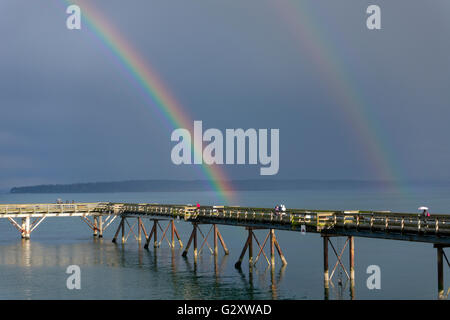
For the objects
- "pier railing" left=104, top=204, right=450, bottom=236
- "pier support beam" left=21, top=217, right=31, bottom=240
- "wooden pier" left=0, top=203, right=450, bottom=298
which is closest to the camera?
"wooden pier" left=0, top=203, right=450, bottom=298

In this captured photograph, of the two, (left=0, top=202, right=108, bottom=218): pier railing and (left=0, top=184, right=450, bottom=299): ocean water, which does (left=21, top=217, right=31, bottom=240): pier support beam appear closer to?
(left=0, top=202, right=108, bottom=218): pier railing

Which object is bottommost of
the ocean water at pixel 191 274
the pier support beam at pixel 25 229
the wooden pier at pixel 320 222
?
the ocean water at pixel 191 274

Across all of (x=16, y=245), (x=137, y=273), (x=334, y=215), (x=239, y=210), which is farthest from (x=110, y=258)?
(x=334, y=215)

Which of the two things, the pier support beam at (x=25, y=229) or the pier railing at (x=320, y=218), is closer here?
the pier railing at (x=320, y=218)

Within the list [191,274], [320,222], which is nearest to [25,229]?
[191,274]

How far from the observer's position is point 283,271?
49.3m

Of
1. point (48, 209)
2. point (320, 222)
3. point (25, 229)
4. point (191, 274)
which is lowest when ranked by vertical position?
point (191, 274)

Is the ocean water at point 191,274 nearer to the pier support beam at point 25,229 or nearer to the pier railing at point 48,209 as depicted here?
the pier railing at point 48,209

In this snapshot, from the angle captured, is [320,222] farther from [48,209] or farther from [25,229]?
[25,229]

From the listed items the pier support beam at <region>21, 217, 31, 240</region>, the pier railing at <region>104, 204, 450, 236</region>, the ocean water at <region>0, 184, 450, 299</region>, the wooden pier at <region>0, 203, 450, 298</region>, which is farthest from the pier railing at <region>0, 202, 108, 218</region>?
the pier railing at <region>104, 204, 450, 236</region>

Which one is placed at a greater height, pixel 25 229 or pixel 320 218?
pixel 320 218

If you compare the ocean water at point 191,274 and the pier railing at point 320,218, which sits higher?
the pier railing at point 320,218

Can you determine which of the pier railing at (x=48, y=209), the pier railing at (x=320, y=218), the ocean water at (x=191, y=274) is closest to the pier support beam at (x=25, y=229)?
the pier railing at (x=48, y=209)
